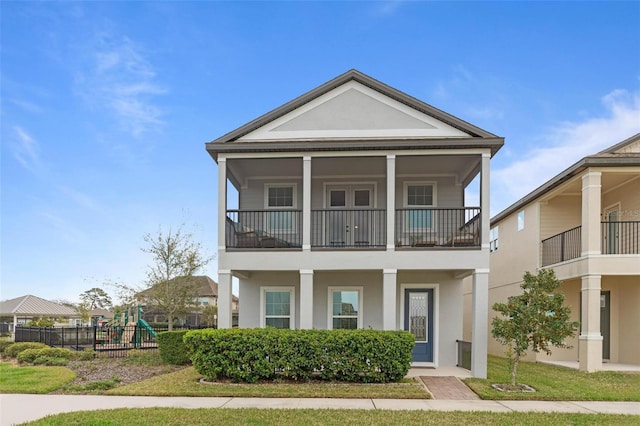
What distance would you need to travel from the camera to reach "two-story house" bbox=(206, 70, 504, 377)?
40.3 feet

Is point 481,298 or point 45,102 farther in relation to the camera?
point 45,102

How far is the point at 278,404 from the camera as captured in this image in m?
8.79

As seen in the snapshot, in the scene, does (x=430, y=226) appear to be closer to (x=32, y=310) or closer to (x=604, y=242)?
(x=604, y=242)

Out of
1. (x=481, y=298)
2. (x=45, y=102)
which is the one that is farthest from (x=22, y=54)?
(x=481, y=298)

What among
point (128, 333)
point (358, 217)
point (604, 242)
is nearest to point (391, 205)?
point (358, 217)

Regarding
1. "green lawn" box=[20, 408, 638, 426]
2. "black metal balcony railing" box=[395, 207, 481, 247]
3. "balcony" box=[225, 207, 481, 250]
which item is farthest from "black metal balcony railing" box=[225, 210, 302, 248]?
"green lawn" box=[20, 408, 638, 426]

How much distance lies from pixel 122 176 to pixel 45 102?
3719mm

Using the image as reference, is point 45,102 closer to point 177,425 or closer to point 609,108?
point 177,425

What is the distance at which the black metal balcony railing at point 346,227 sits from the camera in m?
13.8

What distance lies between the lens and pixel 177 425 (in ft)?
23.7

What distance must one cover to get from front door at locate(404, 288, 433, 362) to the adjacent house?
699 centimetres

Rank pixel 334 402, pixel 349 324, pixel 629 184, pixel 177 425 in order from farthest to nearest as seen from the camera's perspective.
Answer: pixel 629 184 → pixel 349 324 → pixel 334 402 → pixel 177 425

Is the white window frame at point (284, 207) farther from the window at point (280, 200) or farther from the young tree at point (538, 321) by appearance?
the young tree at point (538, 321)

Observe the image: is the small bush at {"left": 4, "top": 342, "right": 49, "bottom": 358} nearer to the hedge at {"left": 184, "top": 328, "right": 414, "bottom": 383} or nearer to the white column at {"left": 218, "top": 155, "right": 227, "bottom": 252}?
the white column at {"left": 218, "top": 155, "right": 227, "bottom": 252}
